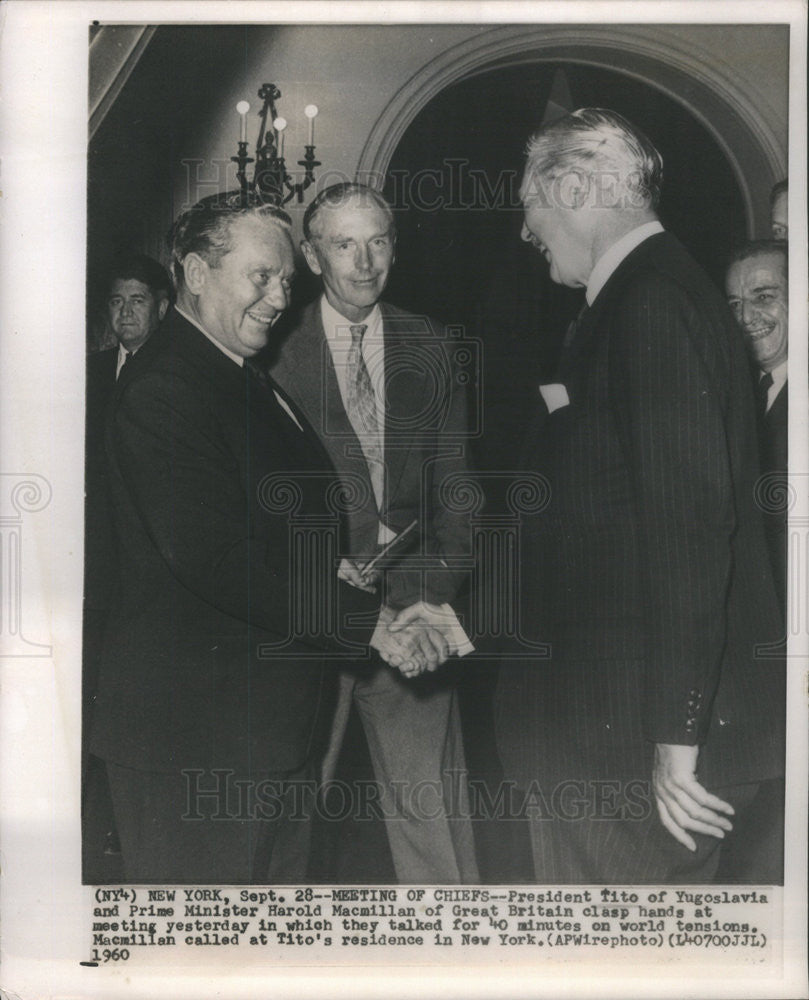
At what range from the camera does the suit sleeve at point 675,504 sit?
2367mm

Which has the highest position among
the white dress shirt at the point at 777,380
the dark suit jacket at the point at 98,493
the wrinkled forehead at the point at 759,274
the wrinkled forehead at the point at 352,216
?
the wrinkled forehead at the point at 352,216

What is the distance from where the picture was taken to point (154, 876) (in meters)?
2.41

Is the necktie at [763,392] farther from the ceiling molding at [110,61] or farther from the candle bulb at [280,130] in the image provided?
the ceiling molding at [110,61]

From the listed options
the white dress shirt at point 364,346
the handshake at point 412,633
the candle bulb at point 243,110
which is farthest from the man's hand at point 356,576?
the candle bulb at point 243,110

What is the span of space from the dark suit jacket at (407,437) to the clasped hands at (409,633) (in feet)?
0.13

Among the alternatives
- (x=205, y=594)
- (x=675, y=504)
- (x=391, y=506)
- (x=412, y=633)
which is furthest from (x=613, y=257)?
(x=205, y=594)

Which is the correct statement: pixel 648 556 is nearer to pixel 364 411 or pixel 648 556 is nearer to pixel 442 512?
pixel 442 512

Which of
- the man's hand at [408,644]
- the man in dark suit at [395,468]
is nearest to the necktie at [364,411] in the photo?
the man in dark suit at [395,468]

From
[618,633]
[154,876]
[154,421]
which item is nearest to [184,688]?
[154,876]

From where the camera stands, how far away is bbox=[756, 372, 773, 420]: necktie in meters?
Answer: 2.44

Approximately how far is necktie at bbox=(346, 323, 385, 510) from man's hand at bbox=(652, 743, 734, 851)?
107cm

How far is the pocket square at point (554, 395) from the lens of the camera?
241 cm

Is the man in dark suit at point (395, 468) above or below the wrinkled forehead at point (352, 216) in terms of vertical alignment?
below

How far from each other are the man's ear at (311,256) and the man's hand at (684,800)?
5.36 feet
